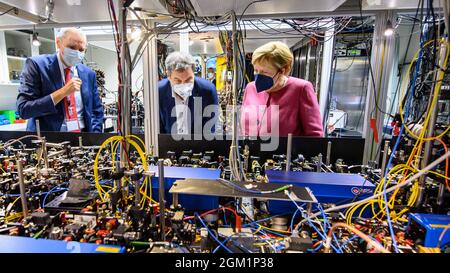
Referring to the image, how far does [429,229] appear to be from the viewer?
2.48 feet

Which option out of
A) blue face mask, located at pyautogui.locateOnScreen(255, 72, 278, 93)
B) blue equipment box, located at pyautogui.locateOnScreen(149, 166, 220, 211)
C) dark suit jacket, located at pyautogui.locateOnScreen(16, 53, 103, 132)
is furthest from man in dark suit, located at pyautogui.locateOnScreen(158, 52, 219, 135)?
blue equipment box, located at pyautogui.locateOnScreen(149, 166, 220, 211)

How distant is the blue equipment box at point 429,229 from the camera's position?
2.47ft

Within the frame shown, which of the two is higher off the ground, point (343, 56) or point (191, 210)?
point (343, 56)

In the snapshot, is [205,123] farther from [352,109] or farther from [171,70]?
[352,109]

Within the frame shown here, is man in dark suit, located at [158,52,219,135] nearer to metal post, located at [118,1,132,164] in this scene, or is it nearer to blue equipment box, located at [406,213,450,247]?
metal post, located at [118,1,132,164]

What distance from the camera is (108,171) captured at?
109 cm

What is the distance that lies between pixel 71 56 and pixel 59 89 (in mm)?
311

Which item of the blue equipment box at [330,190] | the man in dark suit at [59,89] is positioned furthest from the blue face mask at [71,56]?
the blue equipment box at [330,190]

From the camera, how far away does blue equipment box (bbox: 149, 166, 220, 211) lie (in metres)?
1.03

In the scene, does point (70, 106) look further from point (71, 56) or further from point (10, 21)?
point (10, 21)

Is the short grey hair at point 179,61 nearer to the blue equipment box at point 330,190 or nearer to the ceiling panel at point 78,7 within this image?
the ceiling panel at point 78,7

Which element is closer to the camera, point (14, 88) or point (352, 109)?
point (352, 109)
